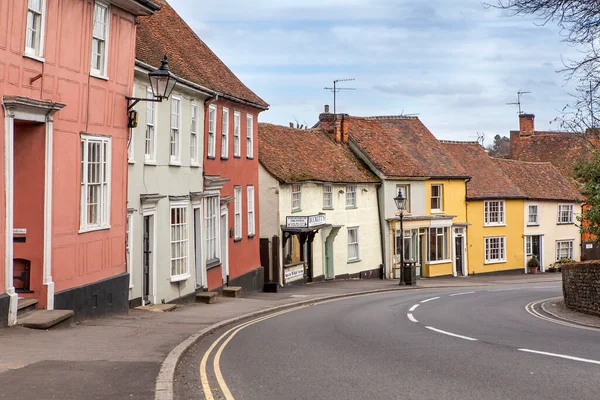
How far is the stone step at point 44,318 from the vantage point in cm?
1398

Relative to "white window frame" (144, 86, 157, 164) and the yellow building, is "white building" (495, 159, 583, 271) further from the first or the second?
"white window frame" (144, 86, 157, 164)

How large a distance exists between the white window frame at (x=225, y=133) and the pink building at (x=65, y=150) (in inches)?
381

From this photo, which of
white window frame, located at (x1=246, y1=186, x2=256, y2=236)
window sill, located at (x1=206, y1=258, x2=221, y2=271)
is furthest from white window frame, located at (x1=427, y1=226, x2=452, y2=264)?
window sill, located at (x1=206, y1=258, x2=221, y2=271)

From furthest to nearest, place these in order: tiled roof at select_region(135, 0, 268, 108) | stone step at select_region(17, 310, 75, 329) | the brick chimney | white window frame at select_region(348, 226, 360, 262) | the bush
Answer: the brick chimney, the bush, white window frame at select_region(348, 226, 360, 262), tiled roof at select_region(135, 0, 268, 108), stone step at select_region(17, 310, 75, 329)

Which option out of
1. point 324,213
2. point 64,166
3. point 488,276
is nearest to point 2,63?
point 64,166

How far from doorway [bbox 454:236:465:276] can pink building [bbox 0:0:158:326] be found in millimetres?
35112

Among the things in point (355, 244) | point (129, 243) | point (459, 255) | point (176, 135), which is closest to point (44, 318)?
point (129, 243)

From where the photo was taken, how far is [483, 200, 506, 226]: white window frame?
52.2 m

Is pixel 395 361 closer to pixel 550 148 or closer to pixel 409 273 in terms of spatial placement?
pixel 409 273

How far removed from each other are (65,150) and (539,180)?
46023 millimetres

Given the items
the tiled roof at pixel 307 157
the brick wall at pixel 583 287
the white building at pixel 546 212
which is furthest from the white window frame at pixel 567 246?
the brick wall at pixel 583 287

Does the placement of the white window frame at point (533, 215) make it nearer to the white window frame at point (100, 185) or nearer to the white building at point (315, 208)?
the white building at point (315, 208)

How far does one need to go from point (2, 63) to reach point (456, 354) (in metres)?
9.00

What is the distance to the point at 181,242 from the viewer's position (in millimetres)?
23828
